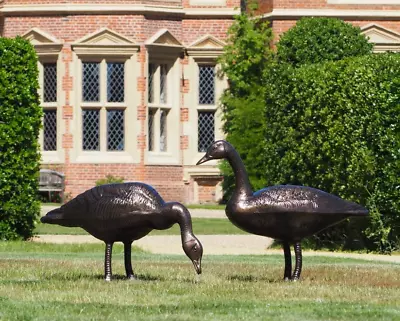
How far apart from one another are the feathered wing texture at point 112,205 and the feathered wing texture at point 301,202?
39.5 inches

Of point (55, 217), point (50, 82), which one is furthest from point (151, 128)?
point (55, 217)

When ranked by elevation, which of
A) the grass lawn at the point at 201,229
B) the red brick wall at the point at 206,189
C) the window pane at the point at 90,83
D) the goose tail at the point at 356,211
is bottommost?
the grass lawn at the point at 201,229

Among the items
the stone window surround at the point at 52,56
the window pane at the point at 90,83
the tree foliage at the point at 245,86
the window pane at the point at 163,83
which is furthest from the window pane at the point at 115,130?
the tree foliage at the point at 245,86

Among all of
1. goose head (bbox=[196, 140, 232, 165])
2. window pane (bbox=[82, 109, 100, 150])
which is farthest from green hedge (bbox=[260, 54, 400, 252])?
window pane (bbox=[82, 109, 100, 150])

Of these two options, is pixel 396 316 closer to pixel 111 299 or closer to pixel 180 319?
pixel 180 319

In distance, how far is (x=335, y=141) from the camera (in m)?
19.2

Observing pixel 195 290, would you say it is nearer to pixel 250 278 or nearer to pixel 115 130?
pixel 250 278

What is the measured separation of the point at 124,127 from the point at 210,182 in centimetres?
235

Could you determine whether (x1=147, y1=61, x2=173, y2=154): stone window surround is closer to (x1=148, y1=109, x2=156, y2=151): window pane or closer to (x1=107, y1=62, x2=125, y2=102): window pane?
(x1=148, y1=109, x2=156, y2=151): window pane

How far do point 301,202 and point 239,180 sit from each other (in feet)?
2.18

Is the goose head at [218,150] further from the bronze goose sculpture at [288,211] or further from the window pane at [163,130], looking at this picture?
the window pane at [163,130]

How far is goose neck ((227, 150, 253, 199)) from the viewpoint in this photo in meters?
13.6

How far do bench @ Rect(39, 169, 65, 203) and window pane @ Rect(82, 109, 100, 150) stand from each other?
3.25 ft

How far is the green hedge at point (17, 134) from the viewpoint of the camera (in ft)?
65.4
